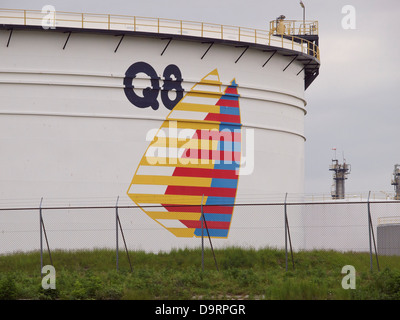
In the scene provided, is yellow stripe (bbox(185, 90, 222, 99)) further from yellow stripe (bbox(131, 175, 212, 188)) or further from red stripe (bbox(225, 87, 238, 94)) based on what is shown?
yellow stripe (bbox(131, 175, 212, 188))

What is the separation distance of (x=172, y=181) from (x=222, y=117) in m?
3.85

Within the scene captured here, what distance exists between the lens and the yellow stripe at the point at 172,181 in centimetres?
3028

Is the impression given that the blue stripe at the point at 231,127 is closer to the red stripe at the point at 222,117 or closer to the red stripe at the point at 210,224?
the red stripe at the point at 222,117

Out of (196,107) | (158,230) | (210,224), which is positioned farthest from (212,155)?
(158,230)

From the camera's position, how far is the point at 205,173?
31250 millimetres

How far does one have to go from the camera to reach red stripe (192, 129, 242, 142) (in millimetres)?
31406

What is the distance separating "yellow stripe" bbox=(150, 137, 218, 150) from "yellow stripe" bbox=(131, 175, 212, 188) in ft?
4.44

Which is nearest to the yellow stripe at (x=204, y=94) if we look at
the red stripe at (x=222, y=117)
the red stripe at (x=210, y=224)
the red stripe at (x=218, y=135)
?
the red stripe at (x=222, y=117)

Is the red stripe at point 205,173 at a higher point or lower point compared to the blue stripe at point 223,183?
higher

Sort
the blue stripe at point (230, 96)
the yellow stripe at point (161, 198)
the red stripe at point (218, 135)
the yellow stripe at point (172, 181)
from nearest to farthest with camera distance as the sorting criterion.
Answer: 1. the yellow stripe at point (161, 198)
2. the yellow stripe at point (172, 181)
3. the red stripe at point (218, 135)
4. the blue stripe at point (230, 96)

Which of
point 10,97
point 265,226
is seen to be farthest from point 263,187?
point 10,97

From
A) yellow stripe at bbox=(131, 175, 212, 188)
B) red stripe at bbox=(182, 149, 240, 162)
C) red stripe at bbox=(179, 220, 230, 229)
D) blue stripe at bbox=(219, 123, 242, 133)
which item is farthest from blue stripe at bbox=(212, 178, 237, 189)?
blue stripe at bbox=(219, 123, 242, 133)

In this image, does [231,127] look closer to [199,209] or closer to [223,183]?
[223,183]

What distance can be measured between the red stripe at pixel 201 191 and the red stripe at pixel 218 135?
7.24ft
